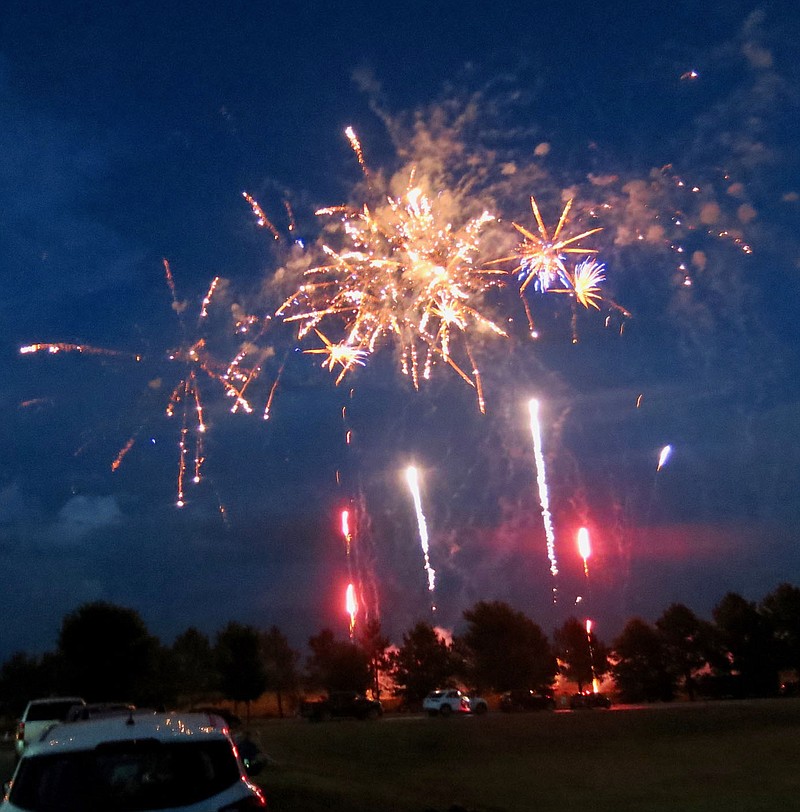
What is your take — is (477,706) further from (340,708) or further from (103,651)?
(103,651)

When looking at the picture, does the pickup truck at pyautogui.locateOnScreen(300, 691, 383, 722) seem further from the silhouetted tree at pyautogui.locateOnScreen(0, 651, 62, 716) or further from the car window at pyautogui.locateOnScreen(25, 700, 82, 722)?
the silhouetted tree at pyautogui.locateOnScreen(0, 651, 62, 716)

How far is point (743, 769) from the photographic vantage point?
17641 millimetres

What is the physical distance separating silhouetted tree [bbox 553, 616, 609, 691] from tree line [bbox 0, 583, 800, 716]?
80mm

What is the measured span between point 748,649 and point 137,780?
63909 millimetres

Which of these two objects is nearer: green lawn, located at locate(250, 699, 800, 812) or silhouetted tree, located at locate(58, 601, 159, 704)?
green lawn, located at locate(250, 699, 800, 812)

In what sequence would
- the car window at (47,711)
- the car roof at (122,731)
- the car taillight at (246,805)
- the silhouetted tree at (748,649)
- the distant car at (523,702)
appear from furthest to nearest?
the silhouetted tree at (748,649), the distant car at (523,702), the car window at (47,711), the car roof at (122,731), the car taillight at (246,805)

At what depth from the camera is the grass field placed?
45.7 ft

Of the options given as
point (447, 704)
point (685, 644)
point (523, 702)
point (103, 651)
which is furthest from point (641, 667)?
point (103, 651)

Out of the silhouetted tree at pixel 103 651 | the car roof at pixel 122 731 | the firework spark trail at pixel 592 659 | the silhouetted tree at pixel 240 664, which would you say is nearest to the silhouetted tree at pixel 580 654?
the firework spark trail at pixel 592 659

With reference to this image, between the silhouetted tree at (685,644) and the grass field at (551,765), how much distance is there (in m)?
32.1

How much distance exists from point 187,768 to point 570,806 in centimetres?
1007

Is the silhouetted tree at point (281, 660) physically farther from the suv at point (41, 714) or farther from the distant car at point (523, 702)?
the suv at point (41, 714)

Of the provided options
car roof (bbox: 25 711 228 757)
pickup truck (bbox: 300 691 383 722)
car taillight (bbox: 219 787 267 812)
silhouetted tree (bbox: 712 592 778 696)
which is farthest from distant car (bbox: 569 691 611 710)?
car taillight (bbox: 219 787 267 812)

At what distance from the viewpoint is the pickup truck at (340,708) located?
4656cm
